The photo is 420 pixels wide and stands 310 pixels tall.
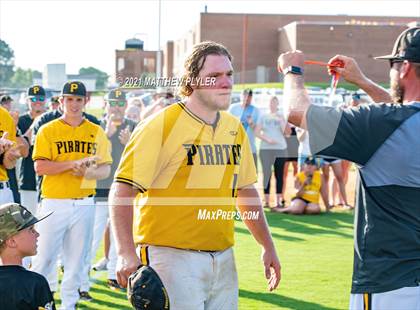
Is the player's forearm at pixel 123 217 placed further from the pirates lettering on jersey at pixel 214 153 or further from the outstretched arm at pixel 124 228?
the pirates lettering on jersey at pixel 214 153

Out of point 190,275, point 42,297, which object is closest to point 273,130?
point 190,275

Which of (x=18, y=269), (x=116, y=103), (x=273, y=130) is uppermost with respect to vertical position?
(x=116, y=103)

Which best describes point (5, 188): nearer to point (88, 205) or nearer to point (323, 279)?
point (88, 205)

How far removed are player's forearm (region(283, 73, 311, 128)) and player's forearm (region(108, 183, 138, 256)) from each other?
1.10m

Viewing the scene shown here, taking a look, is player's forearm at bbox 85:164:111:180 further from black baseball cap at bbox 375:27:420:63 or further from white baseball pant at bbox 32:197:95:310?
black baseball cap at bbox 375:27:420:63

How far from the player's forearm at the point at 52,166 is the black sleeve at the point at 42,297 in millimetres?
2752

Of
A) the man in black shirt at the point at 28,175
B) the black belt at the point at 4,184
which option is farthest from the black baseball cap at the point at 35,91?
the black belt at the point at 4,184

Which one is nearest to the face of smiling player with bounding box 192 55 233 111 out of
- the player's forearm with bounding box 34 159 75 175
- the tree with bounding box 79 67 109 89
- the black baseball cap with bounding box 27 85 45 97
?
the player's forearm with bounding box 34 159 75 175

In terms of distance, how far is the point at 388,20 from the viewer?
245 feet

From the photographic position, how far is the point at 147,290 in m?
3.89

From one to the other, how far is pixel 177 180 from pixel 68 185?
124 inches

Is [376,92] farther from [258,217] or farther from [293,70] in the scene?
[258,217]

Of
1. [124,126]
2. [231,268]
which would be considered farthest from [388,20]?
[231,268]

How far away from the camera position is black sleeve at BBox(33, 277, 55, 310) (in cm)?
432
